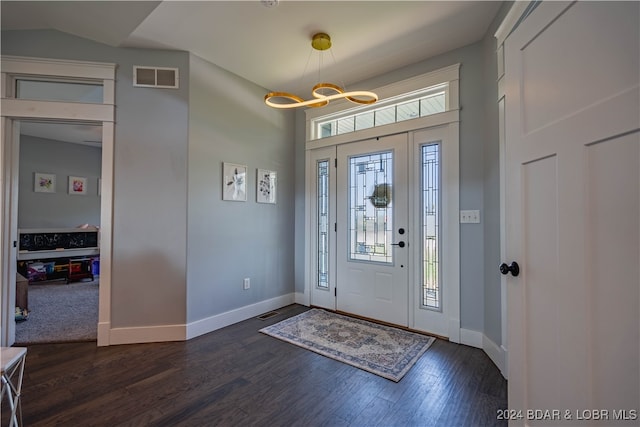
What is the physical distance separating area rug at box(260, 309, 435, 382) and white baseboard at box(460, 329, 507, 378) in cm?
30

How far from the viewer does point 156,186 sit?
111 inches

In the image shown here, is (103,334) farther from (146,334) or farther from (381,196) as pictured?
(381,196)

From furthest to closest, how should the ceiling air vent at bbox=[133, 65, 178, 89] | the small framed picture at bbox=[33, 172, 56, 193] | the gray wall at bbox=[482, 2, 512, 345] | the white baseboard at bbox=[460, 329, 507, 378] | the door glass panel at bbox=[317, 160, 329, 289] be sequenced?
the small framed picture at bbox=[33, 172, 56, 193] < the door glass panel at bbox=[317, 160, 329, 289] < the ceiling air vent at bbox=[133, 65, 178, 89] < the gray wall at bbox=[482, 2, 512, 345] < the white baseboard at bbox=[460, 329, 507, 378]

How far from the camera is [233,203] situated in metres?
3.31

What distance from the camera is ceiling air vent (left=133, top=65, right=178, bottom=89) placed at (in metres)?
2.80

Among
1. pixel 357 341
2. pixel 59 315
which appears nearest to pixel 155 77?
pixel 59 315

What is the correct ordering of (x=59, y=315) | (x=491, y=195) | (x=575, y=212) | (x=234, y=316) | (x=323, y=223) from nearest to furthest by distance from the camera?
(x=575, y=212), (x=491, y=195), (x=234, y=316), (x=59, y=315), (x=323, y=223)

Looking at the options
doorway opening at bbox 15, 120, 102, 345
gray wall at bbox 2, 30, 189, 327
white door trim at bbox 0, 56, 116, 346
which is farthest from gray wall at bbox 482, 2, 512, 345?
doorway opening at bbox 15, 120, 102, 345

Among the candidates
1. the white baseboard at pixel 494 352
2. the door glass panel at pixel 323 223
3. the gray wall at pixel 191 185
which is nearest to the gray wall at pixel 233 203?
the gray wall at pixel 191 185

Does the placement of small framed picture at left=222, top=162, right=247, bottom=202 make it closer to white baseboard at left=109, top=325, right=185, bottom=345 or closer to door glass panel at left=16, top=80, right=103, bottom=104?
door glass panel at left=16, top=80, right=103, bottom=104

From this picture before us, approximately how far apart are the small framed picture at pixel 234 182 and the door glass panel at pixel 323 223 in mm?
995

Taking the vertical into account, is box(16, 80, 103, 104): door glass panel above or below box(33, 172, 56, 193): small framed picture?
above

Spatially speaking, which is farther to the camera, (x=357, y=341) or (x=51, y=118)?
(x=357, y=341)

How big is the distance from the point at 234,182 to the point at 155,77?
4.14ft
